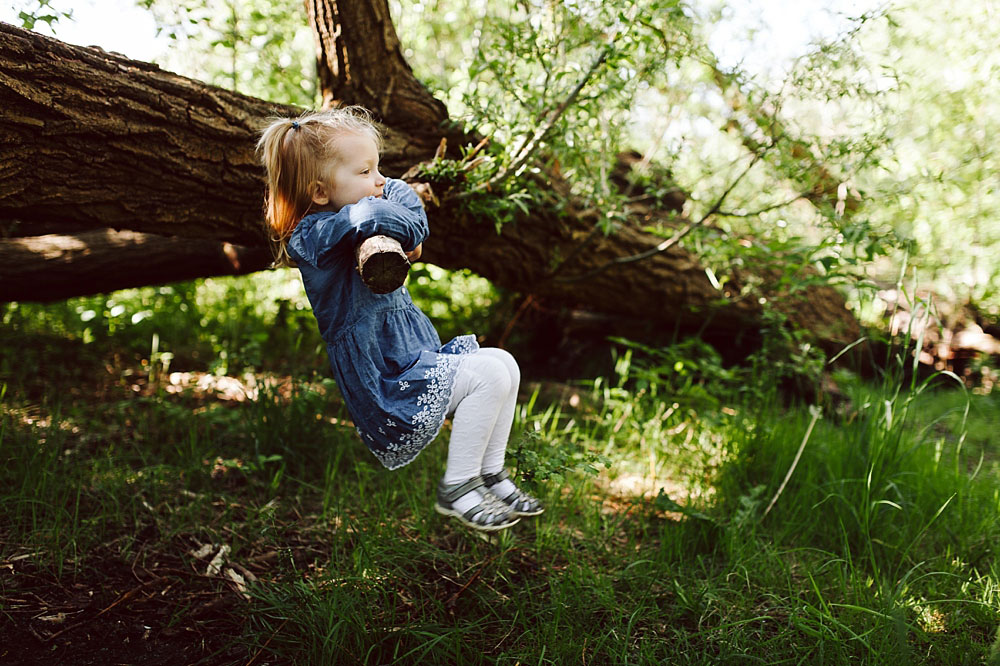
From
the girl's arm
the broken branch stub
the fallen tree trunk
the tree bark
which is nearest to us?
the broken branch stub

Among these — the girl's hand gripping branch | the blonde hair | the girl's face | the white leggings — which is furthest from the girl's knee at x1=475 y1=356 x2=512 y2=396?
the blonde hair

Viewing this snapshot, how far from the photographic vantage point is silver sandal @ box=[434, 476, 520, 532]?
1899 mm

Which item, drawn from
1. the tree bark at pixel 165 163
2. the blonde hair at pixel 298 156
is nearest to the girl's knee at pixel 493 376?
the blonde hair at pixel 298 156

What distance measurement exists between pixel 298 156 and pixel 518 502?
1.20 m

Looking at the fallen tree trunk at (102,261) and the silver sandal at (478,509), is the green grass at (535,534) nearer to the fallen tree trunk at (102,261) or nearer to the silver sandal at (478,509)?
the silver sandal at (478,509)

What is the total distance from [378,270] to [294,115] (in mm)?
1542

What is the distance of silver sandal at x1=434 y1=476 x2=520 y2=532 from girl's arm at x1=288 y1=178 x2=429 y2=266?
2.27ft

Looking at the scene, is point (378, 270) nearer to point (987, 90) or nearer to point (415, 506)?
point (415, 506)

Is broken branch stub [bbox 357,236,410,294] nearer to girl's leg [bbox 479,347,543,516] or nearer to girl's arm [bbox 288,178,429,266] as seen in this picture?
girl's arm [bbox 288,178,429,266]

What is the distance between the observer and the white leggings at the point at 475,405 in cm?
192

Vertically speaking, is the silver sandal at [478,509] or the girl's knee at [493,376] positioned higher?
the girl's knee at [493,376]

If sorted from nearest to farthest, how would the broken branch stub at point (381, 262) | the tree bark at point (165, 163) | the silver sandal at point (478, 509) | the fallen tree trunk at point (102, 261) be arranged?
the broken branch stub at point (381, 262), the silver sandal at point (478, 509), the tree bark at point (165, 163), the fallen tree trunk at point (102, 261)

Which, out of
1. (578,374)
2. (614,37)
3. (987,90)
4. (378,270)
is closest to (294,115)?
(614,37)

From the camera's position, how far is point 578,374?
15.4ft
